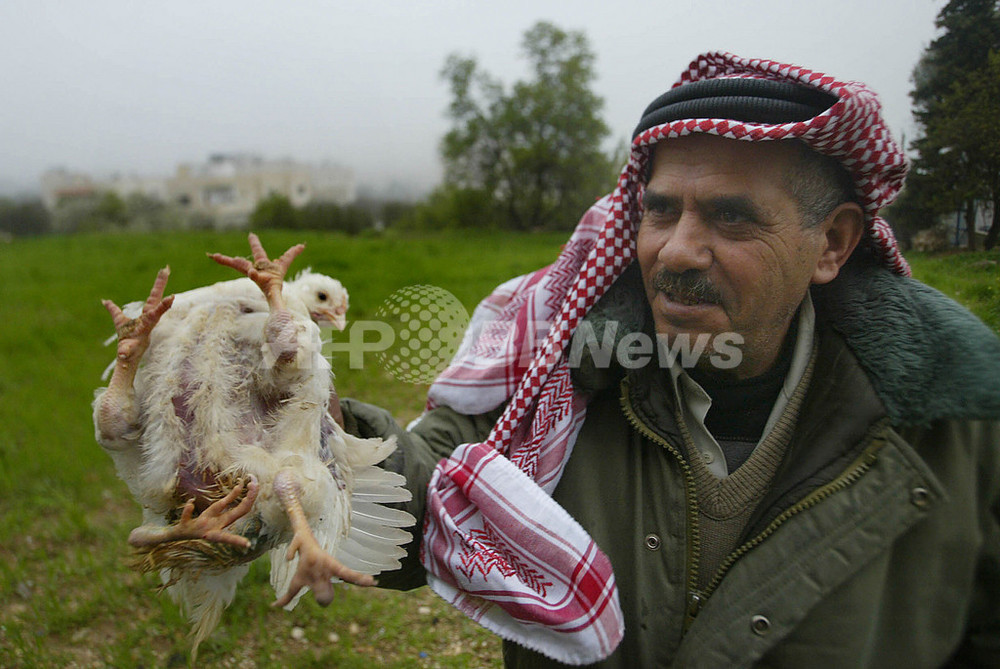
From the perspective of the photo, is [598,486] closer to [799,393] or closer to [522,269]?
[799,393]

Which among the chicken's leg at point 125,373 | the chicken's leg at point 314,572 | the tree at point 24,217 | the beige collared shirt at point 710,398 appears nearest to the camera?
the chicken's leg at point 314,572

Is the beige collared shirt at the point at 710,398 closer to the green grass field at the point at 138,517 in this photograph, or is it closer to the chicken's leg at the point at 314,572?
the green grass field at the point at 138,517

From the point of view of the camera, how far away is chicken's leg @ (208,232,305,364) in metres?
1.29

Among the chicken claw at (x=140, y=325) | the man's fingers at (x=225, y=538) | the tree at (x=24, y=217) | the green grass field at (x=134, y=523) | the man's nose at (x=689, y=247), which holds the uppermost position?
the man's nose at (x=689, y=247)

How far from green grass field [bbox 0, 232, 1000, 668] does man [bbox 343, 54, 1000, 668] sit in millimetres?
402

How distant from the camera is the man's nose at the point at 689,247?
4.22 ft

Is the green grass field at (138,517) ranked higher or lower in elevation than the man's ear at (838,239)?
lower

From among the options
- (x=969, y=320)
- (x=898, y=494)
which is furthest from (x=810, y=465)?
(x=969, y=320)

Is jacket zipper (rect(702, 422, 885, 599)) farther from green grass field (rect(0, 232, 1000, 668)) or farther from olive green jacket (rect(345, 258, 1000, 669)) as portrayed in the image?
green grass field (rect(0, 232, 1000, 668))

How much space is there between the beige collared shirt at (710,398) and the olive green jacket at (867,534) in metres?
0.07

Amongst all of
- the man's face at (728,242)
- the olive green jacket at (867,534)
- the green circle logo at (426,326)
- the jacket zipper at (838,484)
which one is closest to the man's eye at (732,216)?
the man's face at (728,242)

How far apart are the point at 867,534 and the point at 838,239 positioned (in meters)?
0.69

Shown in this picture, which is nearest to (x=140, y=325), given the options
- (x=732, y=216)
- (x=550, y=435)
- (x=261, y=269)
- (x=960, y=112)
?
(x=261, y=269)

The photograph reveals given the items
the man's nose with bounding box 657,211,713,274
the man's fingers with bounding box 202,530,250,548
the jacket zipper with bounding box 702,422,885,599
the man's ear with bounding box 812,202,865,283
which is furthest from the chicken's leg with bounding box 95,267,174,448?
the man's ear with bounding box 812,202,865,283
